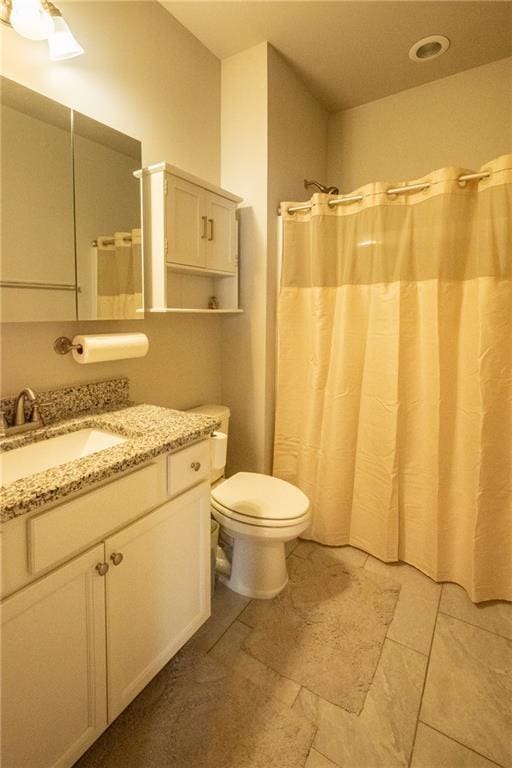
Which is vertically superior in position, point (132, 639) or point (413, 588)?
point (132, 639)

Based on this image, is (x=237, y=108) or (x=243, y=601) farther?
(x=237, y=108)

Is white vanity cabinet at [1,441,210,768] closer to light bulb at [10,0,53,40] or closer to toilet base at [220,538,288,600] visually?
toilet base at [220,538,288,600]

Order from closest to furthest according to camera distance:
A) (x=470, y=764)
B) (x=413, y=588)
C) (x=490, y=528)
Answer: (x=470, y=764) → (x=490, y=528) → (x=413, y=588)

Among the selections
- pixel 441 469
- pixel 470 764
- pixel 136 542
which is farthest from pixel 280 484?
pixel 470 764

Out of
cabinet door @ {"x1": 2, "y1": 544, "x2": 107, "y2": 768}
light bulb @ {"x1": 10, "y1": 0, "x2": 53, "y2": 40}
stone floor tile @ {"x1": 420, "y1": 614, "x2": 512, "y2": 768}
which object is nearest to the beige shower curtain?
stone floor tile @ {"x1": 420, "y1": 614, "x2": 512, "y2": 768}

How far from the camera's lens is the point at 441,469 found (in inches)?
66.8

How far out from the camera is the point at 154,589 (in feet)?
3.69

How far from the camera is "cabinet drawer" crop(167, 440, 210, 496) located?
1.14 meters

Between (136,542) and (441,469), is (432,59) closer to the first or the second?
(441,469)

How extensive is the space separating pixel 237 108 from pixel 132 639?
2337 millimetres

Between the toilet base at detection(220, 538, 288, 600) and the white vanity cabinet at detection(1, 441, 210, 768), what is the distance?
39 cm

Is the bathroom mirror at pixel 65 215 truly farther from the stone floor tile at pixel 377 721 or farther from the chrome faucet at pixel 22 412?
the stone floor tile at pixel 377 721

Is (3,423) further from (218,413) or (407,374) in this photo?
(407,374)

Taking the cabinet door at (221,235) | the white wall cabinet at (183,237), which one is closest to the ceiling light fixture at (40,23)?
the white wall cabinet at (183,237)
